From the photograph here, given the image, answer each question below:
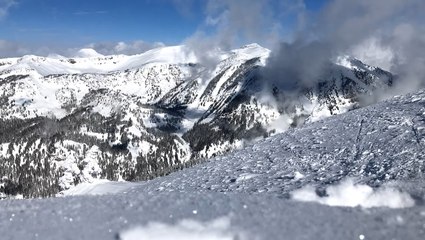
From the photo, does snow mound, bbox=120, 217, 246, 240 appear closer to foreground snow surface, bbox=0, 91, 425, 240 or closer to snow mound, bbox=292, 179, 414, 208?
foreground snow surface, bbox=0, 91, 425, 240

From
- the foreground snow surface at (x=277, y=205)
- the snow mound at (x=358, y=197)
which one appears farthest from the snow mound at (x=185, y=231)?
the snow mound at (x=358, y=197)

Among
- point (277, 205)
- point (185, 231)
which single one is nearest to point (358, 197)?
point (277, 205)

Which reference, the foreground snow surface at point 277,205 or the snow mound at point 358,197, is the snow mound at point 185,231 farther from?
the snow mound at point 358,197

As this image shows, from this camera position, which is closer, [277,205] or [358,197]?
[277,205]

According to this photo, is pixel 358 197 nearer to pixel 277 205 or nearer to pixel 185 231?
pixel 277 205

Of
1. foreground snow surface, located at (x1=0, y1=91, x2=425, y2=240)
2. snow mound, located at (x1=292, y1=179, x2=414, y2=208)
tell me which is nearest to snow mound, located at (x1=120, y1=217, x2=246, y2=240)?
foreground snow surface, located at (x1=0, y1=91, x2=425, y2=240)

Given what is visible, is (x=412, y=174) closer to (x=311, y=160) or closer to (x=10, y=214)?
(x=311, y=160)
